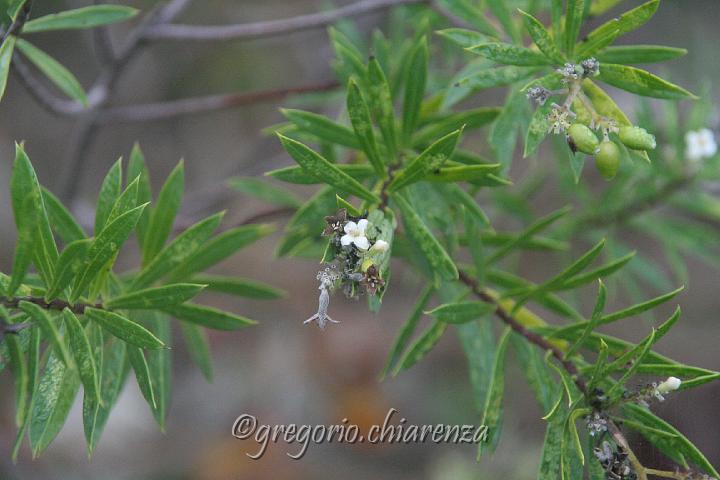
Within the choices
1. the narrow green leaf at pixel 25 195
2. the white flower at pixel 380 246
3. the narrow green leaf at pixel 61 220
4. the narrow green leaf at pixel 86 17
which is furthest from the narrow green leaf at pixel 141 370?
the narrow green leaf at pixel 86 17

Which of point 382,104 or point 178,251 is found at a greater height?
point 382,104

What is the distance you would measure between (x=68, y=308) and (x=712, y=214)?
1.83m

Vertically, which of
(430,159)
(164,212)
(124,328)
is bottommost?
(124,328)

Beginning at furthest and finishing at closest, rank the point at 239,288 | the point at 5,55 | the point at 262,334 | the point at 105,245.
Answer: the point at 262,334 < the point at 239,288 < the point at 5,55 < the point at 105,245

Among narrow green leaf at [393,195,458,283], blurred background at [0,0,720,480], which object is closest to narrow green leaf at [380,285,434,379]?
narrow green leaf at [393,195,458,283]

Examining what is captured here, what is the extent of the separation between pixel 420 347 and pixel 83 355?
0.67 meters

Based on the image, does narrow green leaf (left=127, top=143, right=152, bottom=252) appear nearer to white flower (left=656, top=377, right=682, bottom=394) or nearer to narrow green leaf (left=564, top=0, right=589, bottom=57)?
narrow green leaf (left=564, top=0, right=589, bottom=57)

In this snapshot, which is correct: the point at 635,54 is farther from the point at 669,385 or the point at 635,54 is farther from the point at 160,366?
the point at 160,366

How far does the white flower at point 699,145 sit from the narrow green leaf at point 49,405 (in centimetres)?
175

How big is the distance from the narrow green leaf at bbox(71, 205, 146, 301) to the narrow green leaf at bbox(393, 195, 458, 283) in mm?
480

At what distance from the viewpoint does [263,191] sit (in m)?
1.95

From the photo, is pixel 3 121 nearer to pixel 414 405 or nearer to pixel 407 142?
pixel 414 405

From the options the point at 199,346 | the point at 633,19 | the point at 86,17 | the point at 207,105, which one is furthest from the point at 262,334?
the point at 633,19

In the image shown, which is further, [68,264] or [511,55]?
[511,55]
